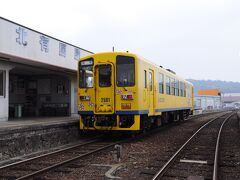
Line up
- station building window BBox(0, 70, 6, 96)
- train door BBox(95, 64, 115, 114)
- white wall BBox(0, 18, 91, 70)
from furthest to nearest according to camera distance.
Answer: station building window BBox(0, 70, 6, 96) → white wall BBox(0, 18, 91, 70) → train door BBox(95, 64, 115, 114)

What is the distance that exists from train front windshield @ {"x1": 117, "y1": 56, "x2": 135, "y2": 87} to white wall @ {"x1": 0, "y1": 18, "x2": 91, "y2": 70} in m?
4.56

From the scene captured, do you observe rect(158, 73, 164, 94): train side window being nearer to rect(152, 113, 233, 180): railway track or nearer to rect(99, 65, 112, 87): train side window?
rect(99, 65, 112, 87): train side window

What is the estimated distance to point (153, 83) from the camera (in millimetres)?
13203

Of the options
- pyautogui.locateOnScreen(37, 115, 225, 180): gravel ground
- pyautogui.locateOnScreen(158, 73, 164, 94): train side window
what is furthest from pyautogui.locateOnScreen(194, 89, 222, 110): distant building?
pyautogui.locateOnScreen(37, 115, 225, 180): gravel ground

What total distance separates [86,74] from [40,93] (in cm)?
904

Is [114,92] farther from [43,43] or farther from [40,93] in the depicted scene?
[40,93]

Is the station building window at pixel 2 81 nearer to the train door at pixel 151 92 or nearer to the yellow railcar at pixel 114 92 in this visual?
the yellow railcar at pixel 114 92

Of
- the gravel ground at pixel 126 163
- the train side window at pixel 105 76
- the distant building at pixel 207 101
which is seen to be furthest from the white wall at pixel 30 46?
the distant building at pixel 207 101

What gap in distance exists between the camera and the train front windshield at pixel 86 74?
12031 mm

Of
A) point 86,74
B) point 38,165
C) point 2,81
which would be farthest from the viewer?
point 2,81

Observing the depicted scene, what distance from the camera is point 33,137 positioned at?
10141 mm

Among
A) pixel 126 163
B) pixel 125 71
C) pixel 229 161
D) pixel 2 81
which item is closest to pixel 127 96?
pixel 125 71

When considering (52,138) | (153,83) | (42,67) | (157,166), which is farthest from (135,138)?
(42,67)

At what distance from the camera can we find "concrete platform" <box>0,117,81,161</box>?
8961mm
